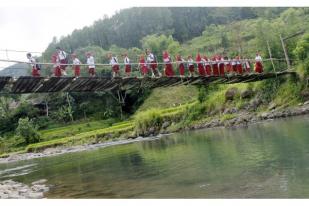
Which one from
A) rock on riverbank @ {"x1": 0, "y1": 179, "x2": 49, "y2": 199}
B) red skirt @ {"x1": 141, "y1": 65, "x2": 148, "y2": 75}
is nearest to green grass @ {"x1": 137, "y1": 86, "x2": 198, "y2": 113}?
red skirt @ {"x1": 141, "y1": 65, "x2": 148, "y2": 75}

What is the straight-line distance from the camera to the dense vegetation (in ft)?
90.0

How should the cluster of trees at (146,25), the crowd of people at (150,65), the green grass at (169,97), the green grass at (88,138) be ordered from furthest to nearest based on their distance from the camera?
the cluster of trees at (146,25) → the green grass at (169,97) → the green grass at (88,138) → the crowd of people at (150,65)

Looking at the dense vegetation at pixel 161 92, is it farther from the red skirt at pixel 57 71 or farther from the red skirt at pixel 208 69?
the red skirt at pixel 208 69

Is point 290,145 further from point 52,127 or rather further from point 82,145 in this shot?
point 52,127

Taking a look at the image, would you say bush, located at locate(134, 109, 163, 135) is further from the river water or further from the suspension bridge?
the suspension bridge

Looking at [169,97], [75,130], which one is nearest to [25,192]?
[75,130]

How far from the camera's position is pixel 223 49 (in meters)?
58.5

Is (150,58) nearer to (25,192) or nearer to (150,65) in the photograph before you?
(150,65)

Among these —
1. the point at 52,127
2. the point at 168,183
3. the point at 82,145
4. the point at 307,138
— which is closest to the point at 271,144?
the point at 307,138

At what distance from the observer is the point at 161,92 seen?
2014 inches

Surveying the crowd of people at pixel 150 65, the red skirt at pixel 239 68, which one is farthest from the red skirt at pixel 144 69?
the red skirt at pixel 239 68

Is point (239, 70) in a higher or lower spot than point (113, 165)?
higher

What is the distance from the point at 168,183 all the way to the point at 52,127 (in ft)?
137

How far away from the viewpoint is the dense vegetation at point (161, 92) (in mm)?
27417
